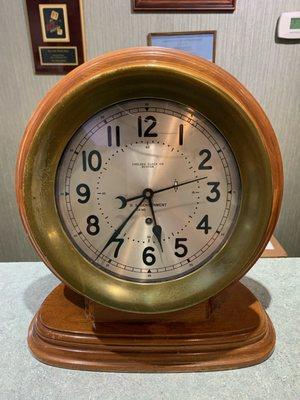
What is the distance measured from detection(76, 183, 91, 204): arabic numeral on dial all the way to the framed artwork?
2.45ft

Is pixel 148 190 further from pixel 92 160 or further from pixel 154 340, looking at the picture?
pixel 154 340

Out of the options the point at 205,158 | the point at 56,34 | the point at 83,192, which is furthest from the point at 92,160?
the point at 56,34

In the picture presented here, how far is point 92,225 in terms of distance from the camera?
0.73 meters

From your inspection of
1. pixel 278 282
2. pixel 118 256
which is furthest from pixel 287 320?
pixel 118 256

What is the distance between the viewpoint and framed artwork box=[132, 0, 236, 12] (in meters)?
1.21

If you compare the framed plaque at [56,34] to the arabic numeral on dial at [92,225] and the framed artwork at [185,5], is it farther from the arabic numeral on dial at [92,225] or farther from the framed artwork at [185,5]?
the arabic numeral on dial at [92,225]

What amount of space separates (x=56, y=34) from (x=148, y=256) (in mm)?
831

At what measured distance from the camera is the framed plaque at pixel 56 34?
3.99ft

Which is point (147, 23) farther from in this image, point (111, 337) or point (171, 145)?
point (111, 337)

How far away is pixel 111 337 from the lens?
78cm

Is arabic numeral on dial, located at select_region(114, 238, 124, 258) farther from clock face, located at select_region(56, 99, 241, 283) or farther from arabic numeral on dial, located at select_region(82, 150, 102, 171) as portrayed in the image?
arabic numeral on dial, located at select_region(82, 150, 102, 171)

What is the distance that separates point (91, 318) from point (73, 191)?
26 cm

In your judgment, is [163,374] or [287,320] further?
[287,320]

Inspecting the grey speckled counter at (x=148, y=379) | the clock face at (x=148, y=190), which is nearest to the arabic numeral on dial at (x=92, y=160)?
the clock face at (x=148, y=190)
